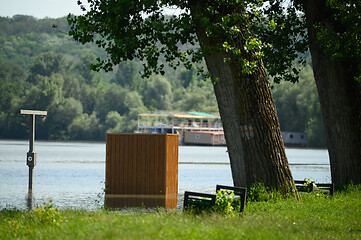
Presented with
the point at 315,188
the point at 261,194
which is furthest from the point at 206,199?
the point at 315,188

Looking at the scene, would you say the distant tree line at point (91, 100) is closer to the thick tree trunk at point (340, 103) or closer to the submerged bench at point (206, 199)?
the thick tree trunk at point (340, 103)

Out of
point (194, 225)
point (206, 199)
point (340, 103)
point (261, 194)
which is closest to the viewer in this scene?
point (194, 225)

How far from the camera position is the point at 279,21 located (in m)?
17.3

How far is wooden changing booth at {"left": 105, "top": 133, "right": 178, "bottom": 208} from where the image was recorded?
52.5ft

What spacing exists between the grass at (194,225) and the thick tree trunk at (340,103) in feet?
15.1

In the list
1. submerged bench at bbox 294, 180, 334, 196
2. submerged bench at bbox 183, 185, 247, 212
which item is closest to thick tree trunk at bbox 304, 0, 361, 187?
submerged bench at bbox 294, 180, 334, 196

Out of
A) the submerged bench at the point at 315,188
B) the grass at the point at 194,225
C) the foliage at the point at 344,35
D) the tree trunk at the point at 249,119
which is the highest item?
the foliage at the point at 344,35

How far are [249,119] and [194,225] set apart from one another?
12.9ft

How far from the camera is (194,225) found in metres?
8.16

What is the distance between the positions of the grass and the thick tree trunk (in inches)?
181

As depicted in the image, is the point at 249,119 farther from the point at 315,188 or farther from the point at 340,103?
the point at 340,103

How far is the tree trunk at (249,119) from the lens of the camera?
11602 millimetres

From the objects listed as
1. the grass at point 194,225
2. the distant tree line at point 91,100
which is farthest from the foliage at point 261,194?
the distant tree line at point 91,100

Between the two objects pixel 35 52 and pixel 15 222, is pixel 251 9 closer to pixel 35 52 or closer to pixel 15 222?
pixel 15 222
